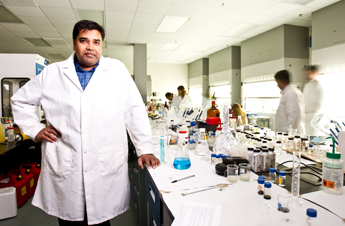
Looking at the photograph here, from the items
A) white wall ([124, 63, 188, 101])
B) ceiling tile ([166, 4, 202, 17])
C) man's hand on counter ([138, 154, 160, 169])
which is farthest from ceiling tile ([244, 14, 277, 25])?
white wall ([124, 63, 188, 101])

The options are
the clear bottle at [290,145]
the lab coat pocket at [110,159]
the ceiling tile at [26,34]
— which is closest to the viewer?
the lab coat pocket at [110,159]

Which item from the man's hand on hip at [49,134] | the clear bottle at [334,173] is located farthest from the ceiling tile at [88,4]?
the clear bottle at [334,173]

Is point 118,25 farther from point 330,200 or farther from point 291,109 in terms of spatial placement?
point 330,200

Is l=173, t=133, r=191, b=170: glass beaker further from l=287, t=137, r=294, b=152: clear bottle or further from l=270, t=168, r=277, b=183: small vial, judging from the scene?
l=287, t=137, r=294, b=152: clear bottle

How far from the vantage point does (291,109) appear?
123 inches

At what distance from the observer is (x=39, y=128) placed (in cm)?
140

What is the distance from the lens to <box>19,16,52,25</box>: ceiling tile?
457 centimetres

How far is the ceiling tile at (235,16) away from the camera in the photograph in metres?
4.45

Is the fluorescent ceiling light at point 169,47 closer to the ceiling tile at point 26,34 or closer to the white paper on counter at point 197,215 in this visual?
the ceiling tile at point 26,34

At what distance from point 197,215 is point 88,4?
4187 mm

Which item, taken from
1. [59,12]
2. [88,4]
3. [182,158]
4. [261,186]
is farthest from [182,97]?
[261,186]

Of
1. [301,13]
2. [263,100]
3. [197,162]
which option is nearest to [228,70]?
[263,100]

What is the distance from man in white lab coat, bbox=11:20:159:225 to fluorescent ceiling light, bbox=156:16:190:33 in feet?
12.3

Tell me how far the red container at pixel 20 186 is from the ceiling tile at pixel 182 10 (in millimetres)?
3650
